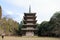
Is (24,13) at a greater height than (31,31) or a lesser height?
greater

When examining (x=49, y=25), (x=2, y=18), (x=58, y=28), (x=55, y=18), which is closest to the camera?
(x=2, y=18)

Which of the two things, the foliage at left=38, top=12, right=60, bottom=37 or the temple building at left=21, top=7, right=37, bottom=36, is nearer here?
the foliage at left=38, top=12, right=60, bottom=37

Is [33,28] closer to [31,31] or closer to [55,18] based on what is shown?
[31,31]

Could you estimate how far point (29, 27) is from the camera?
5100 centimetres

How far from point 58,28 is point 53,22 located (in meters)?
4.80

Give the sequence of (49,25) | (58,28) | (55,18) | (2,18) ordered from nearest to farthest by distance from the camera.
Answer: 1. (2,18)
2. (58,28)
3. (55,18)
4. (49,25)

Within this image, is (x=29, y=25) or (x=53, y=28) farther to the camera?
(x=29, y=25)

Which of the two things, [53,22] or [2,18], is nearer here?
[2,18]

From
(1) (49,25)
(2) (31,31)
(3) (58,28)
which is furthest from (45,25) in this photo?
(3) (58,28)

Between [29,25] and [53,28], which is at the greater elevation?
[29,25]

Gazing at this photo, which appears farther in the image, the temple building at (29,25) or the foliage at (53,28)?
the temple building at (29,25)

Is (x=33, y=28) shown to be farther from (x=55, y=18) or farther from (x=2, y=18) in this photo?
(x=2, y=18)

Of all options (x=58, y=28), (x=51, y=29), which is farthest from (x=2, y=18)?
(x=51, y=29)

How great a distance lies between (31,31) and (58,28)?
9.07 meters
